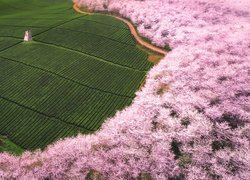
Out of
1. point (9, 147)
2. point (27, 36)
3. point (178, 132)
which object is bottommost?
point (9, 147)

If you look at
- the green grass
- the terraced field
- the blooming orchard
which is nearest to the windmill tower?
the terraced field

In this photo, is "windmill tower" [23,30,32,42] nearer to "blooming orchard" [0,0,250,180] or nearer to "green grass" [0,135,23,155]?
"blooming orchard" [0,0,250,180]

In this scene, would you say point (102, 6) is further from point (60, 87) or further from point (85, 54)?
point (60, 87)

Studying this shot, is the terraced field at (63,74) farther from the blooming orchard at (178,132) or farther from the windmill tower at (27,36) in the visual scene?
the blooming orchard at (178,132)

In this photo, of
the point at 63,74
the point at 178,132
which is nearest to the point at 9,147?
the point at 63,74

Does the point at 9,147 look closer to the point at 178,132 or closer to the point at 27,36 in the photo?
the point at 178,132

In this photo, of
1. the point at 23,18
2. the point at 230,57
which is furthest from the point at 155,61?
the point at 23,18
